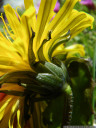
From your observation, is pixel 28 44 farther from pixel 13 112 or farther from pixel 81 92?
pixel 81 92

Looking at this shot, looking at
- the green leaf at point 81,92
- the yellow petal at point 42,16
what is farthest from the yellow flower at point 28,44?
the green leaf at point 81,92

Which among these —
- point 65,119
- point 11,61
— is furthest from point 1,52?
point 65,119

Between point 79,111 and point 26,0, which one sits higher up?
point 26,0

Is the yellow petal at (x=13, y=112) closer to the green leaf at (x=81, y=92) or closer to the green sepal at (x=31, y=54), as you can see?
the green sepal at (x=31, y=54)

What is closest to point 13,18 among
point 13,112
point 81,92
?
point 13,112

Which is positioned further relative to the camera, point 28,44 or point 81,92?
point 81,92

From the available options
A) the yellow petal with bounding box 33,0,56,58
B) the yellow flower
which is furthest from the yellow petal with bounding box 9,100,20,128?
the yellow petal with bounding box 33,0,56,58

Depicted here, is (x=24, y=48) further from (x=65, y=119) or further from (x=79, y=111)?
Result: (x=79, y=111)

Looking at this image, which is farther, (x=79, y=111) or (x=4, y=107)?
(x=79, y=111)
